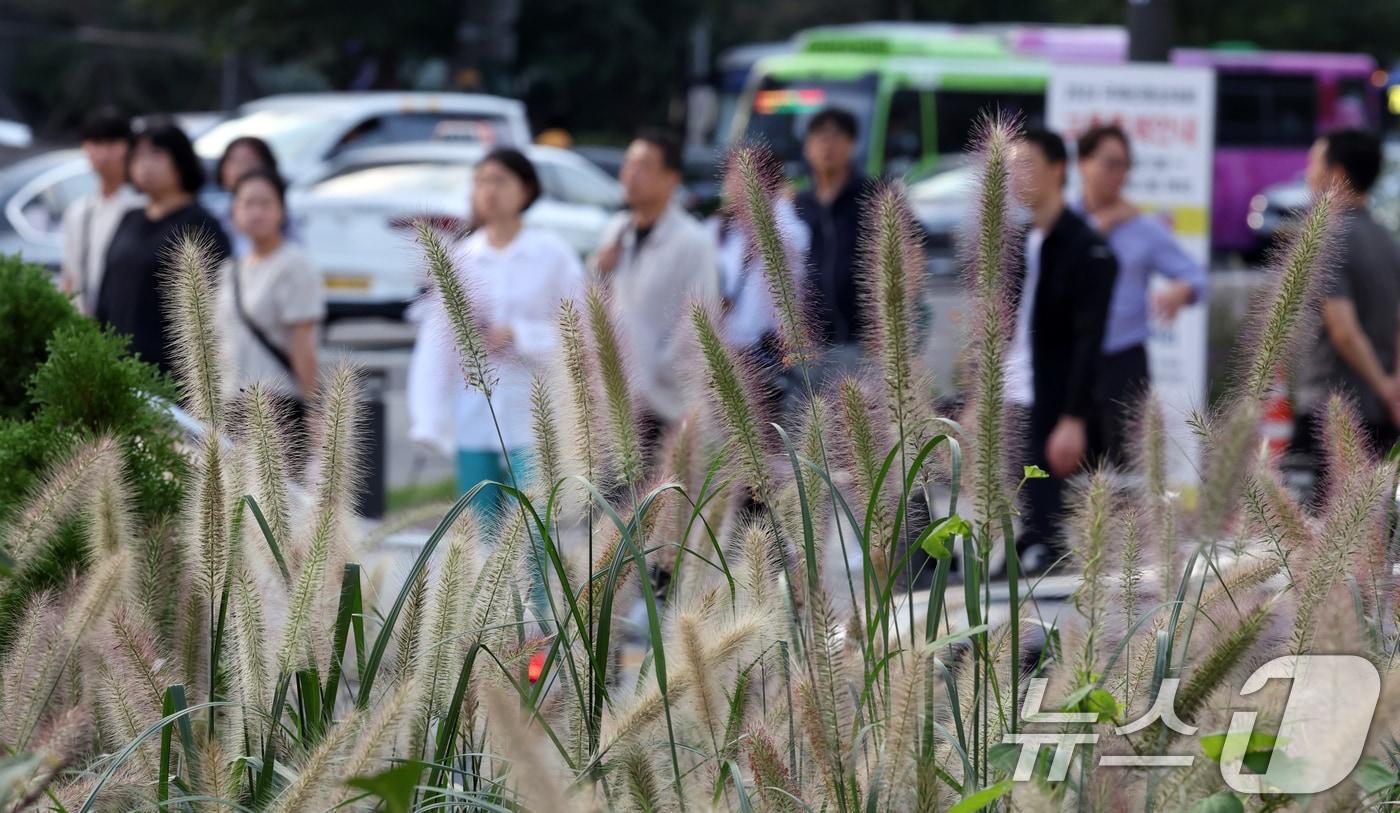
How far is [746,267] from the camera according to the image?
2.41m

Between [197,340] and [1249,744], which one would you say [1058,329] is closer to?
[197,340]

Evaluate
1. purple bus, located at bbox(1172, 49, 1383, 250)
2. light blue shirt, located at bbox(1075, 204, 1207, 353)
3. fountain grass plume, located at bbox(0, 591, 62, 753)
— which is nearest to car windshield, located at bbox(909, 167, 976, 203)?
purple bus, located at bbox(1172, 49, 1383, 250)

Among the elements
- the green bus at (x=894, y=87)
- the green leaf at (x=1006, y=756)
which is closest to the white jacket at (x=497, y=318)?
the green leaf at (x=1006, y=756)

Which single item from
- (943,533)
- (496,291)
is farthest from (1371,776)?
(496,291)

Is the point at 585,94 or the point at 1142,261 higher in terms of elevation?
the point at 1142,261

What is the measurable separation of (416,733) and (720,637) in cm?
34

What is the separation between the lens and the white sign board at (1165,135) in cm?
868

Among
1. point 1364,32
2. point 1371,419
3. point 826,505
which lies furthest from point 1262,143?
point 826,505

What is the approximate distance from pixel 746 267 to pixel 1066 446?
310 centimetres

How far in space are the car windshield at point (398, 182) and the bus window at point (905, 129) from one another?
8.71m

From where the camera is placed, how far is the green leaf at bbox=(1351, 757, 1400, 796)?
58.7 inches

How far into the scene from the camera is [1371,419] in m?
5.96

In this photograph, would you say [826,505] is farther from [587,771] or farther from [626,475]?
[587,771]

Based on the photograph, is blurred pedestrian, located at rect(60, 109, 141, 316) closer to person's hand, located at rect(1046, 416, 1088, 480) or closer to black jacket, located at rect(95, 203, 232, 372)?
black jacket, located at rect(95, 203, 232, 372)
